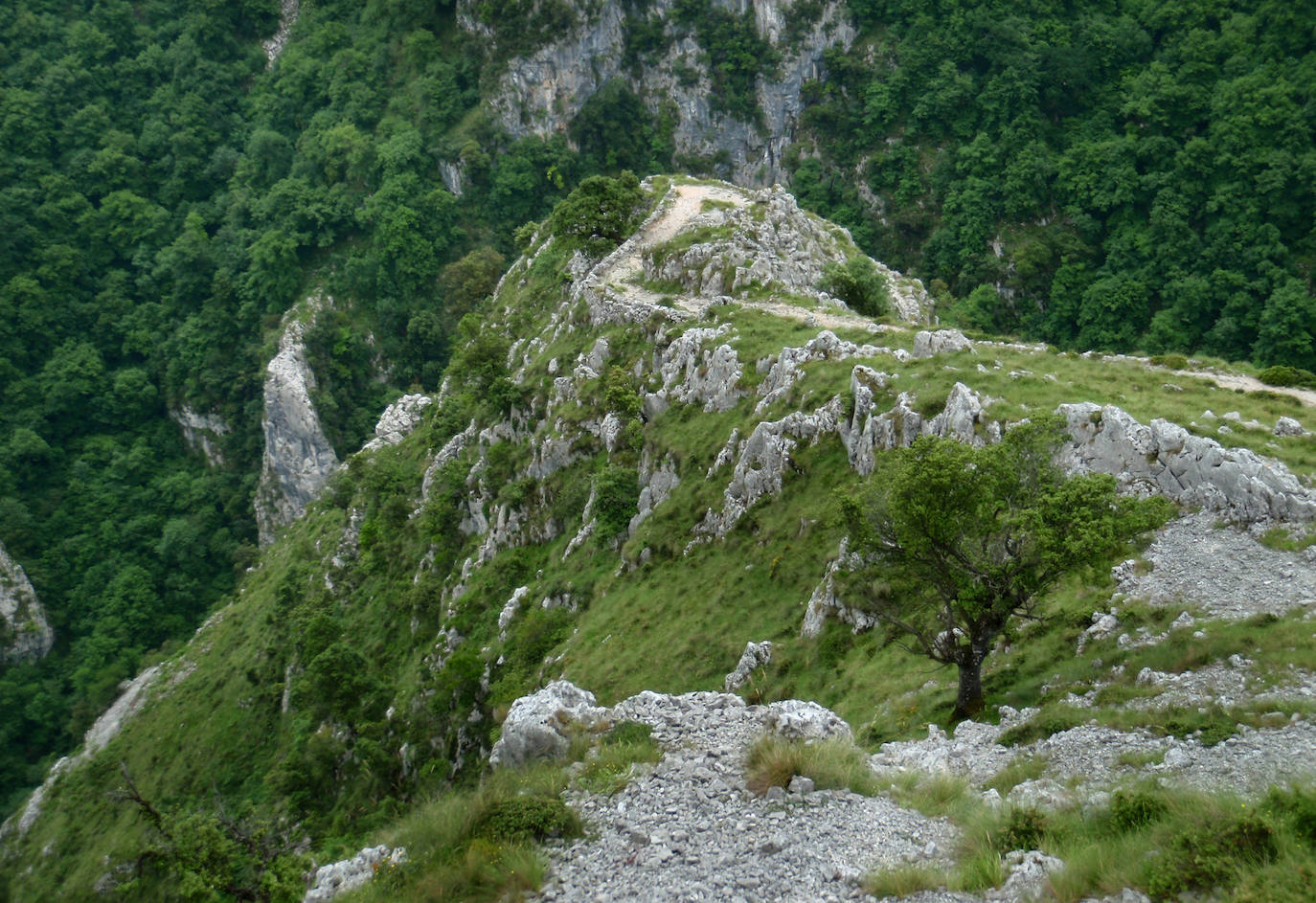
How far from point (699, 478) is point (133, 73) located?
4776 inches

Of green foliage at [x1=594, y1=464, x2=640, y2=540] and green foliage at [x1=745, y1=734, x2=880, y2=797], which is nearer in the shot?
green foliage at [x1=745, y1=734, x2=880, y2=797]

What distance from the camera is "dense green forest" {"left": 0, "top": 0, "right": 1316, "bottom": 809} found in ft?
273

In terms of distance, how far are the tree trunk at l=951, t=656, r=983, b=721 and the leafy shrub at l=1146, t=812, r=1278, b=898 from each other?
7.20m

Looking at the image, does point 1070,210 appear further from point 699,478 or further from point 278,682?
point 278,682

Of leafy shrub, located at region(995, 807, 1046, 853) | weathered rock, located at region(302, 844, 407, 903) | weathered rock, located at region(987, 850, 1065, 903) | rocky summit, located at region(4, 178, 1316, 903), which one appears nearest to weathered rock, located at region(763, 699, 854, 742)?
rocky summit, located at region(4, 178, 1316, 903)

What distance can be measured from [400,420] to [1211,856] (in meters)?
74.7

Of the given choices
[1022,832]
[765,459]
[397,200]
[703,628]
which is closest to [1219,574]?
[1022,832]

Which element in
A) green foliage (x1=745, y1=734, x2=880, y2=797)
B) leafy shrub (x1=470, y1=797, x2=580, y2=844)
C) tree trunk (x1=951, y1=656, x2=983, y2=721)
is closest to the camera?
leafy shrub (x1=470, y1=797, x2=580, y2=844)

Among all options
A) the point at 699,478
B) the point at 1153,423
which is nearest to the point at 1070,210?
the point at 699,478

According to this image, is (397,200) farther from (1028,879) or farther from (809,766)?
(1028,879)

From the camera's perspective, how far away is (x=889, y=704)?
65.4 ft

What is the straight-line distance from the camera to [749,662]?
83.3ft

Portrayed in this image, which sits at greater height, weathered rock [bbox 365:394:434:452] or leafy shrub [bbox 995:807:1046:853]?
leafy shrub [bbox 995:807:1046:853]

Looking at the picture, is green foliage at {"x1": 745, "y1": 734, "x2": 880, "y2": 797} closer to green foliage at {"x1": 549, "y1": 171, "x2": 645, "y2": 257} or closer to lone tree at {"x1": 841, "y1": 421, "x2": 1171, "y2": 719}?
lone tree at {"x1": 841, "y1": 421, "x2": 1171, "y2": 719}
